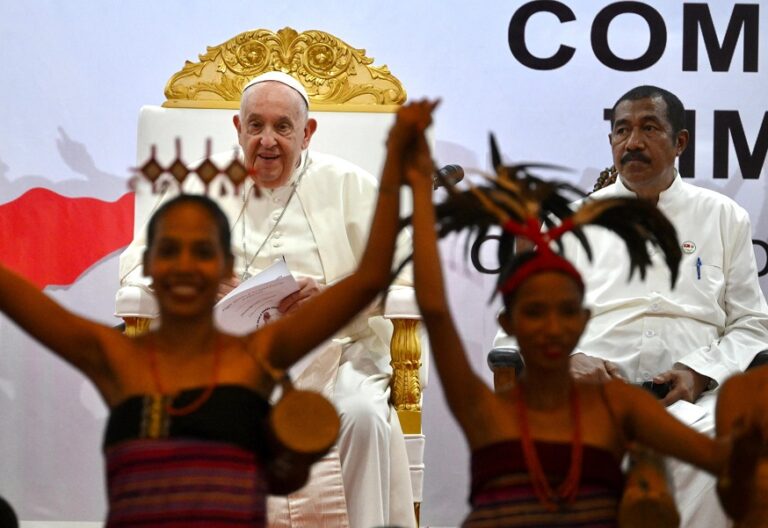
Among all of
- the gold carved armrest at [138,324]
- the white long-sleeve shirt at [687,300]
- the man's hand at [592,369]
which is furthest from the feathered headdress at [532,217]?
the gold carved armrest at [138,324]

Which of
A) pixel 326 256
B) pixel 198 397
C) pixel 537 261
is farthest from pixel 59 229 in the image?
pixel 537 261

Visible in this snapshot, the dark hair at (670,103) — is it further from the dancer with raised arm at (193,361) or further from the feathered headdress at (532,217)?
the dancer with raised arm at (193,361)

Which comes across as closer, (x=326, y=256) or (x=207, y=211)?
(x=207, y=211)

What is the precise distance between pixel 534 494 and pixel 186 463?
664mm

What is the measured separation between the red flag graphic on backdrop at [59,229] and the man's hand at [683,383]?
107 inches

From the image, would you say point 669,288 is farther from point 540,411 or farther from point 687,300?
point 540,411

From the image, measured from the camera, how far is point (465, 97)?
595 cm

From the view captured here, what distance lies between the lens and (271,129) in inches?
180

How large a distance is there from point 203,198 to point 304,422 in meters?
0.53

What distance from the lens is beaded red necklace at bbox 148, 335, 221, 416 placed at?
98.3 inches

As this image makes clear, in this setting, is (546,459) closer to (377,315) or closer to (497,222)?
(497,222)

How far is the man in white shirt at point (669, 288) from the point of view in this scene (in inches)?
168

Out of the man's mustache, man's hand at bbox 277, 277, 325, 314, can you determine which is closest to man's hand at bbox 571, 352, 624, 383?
the man's mustache

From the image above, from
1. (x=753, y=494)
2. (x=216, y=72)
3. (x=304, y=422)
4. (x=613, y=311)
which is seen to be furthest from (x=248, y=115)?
(x=753, y=494)
